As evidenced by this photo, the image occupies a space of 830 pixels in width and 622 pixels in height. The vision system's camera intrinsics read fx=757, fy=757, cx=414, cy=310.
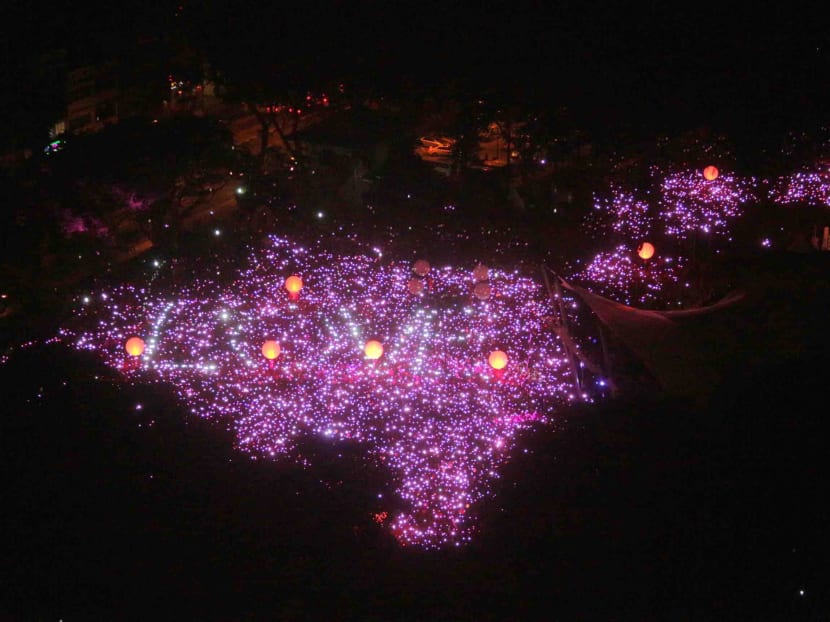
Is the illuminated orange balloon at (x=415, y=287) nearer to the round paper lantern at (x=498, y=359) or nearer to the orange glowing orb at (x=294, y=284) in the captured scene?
the orange glowing orb at (x=294, y=284)

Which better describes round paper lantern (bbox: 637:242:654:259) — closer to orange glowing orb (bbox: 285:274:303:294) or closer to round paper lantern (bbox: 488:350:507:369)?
round paper lantern (bbox: 488:350:507:369)

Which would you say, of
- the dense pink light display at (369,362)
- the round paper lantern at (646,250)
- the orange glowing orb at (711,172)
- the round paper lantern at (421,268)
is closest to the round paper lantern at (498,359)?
the dense pink light display at (369,362)

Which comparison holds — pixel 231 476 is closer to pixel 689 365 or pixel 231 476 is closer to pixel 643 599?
pixel 643 599

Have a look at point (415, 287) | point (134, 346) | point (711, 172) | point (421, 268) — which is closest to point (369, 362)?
point (415, 287)

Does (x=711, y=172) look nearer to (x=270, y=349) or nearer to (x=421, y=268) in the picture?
(x=421, y=268)

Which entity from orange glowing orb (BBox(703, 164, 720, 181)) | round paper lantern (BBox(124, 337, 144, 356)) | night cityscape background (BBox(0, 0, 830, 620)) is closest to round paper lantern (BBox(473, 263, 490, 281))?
night cityscape background (BBox(0, 0, 830, 620))

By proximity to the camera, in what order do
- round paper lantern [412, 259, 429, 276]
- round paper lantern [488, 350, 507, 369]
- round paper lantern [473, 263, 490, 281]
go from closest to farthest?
round paper lantern [488, 350, 507, 369], round paper lantern [473, 263, 490, 281], round paper lantern [412, 259, 429, 276]
